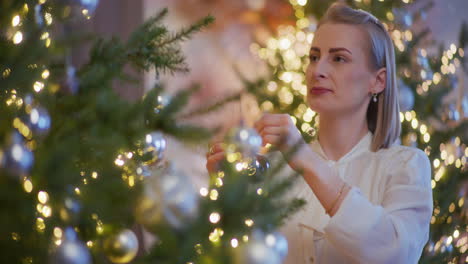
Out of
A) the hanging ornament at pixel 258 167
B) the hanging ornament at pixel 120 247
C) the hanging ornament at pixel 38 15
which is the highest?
the hanging ornament at pixel 38 15

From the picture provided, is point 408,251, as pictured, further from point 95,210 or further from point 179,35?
point 95,210

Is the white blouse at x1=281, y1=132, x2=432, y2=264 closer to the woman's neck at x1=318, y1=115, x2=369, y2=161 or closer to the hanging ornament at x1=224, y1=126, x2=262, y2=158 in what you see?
the woman's neck at x1=318, y1=115, x2=369, y2=161

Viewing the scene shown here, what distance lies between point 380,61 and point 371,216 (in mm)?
461

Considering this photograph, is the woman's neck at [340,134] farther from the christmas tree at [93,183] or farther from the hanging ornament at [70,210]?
the hanging ornament at [70,210]

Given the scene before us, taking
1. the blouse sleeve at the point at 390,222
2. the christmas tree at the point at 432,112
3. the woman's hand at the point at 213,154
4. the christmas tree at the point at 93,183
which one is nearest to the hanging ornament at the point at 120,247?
the christmas tree at the point at 93,183

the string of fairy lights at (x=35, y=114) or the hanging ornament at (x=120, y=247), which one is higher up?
the string of fairy lights at (x=35, y=114)

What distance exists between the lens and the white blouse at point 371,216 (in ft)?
3.52

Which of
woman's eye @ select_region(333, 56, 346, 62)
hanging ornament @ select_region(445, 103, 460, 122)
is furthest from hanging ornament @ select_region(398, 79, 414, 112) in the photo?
woman's eye @ select_region(333, 56, 346, 62)

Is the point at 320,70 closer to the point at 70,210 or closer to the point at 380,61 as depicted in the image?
the point at 380,61

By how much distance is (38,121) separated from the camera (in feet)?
1.77

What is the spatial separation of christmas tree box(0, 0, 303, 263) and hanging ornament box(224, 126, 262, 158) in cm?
6

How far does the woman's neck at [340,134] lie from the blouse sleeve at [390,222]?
0.52 ft

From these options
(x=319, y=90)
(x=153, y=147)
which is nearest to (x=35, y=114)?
(x=153, y=147)

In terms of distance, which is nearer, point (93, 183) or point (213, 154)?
point (93, 183)
